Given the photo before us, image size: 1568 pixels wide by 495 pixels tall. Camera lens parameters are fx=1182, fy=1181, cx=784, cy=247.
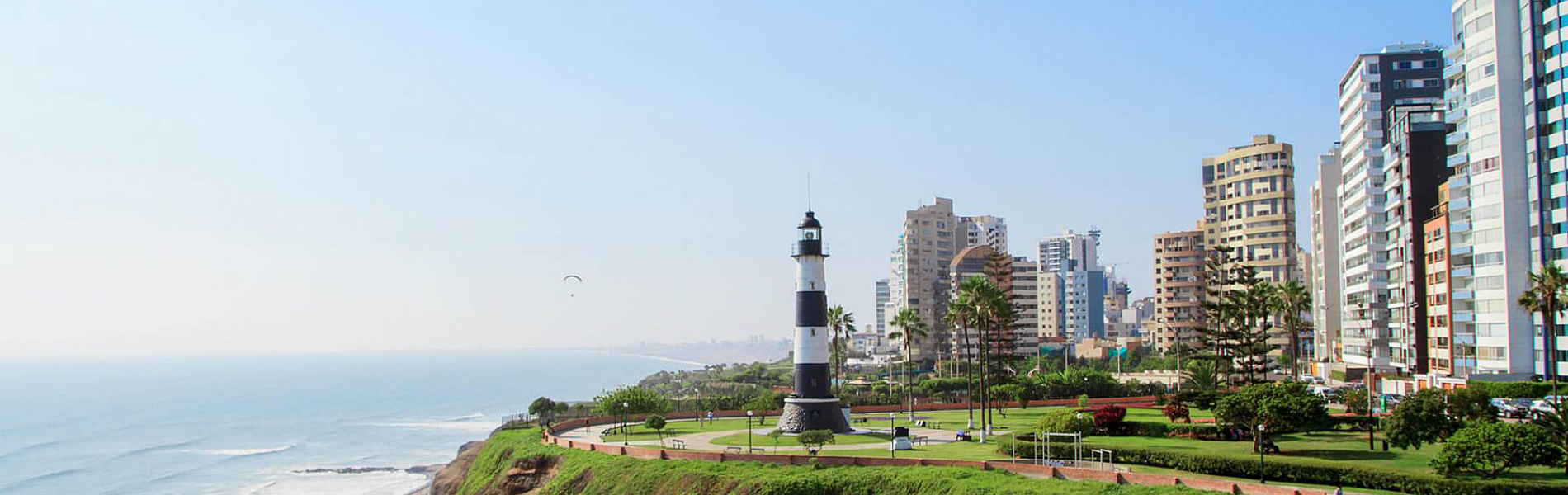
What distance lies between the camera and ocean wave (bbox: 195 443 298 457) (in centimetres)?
10469

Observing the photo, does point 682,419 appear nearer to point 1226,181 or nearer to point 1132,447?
point 1132,447

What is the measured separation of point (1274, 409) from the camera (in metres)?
40.8

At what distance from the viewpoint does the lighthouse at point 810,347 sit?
56125 mm

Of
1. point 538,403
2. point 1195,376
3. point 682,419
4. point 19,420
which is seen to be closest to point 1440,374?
point 1195,376

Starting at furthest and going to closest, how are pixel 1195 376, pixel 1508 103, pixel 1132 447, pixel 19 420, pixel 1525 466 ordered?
pixel 19 420, pixel 1195 376, pixel 1508 103, pixel 1132 447, pixel 1525 466

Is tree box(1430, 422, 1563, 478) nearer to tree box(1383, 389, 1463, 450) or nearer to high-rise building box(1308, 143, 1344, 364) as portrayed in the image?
tree box(1383, 389, 1463, 450)

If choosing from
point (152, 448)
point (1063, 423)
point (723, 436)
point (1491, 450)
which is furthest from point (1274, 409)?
point (152, 448)

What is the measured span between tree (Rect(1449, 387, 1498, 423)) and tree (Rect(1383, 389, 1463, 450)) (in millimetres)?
1529

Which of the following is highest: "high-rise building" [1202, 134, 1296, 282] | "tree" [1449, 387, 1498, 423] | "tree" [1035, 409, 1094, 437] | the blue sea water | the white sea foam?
"high-rise building" [1202, 134, 1296, 282]

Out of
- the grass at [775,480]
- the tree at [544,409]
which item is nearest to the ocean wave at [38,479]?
the tree at [544,409]

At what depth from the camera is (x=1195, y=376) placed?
74.5 m

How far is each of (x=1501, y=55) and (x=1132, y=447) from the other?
36.1 m

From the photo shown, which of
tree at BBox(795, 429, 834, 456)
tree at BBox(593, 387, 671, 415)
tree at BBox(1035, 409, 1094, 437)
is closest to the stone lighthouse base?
tree at BBox(593, 387, 671, 415)

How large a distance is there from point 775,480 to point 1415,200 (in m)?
52.6
